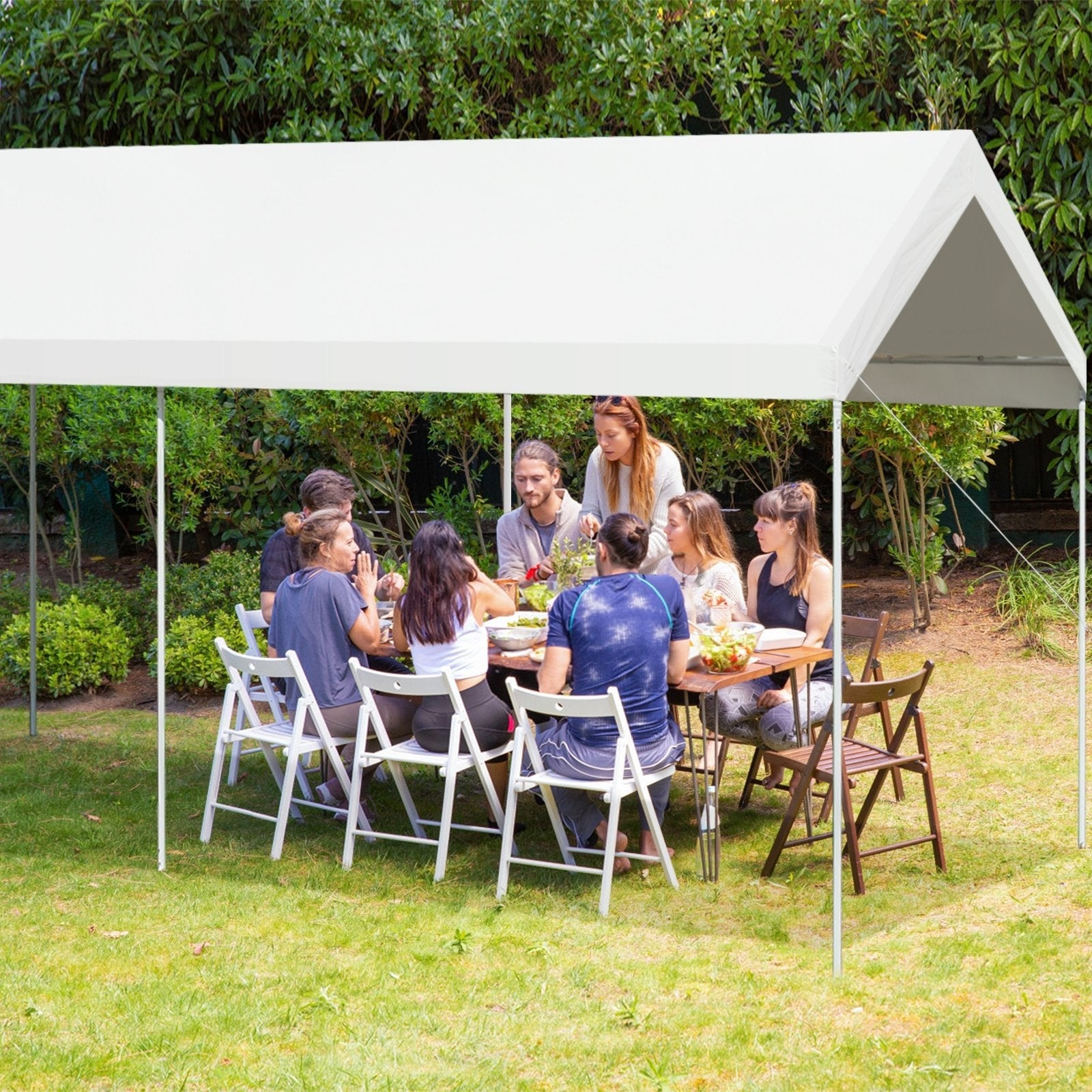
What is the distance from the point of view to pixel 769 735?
245 inches

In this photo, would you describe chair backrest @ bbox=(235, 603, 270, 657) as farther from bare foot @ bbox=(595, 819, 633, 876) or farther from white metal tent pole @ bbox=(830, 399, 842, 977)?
white metal tent pole @ bbox=(830, 399, 842, 977)

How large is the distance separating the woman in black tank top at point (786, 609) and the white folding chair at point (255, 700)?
1999 millimetres

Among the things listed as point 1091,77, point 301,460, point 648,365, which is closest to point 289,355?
point 648,365

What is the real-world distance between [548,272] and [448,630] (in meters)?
1.46

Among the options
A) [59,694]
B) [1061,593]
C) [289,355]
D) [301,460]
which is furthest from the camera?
[301,460]

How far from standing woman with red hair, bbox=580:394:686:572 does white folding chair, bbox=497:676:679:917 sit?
156cm

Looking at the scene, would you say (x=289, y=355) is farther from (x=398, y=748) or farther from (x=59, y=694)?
(x=59, y=694)

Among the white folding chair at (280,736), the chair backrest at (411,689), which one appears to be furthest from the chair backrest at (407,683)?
the white folding chair at (280,736)

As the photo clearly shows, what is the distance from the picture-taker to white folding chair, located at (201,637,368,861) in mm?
5902

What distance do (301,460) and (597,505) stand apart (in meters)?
4.88

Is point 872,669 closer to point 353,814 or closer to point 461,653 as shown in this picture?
point 461,653

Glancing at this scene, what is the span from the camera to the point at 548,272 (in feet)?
17.8

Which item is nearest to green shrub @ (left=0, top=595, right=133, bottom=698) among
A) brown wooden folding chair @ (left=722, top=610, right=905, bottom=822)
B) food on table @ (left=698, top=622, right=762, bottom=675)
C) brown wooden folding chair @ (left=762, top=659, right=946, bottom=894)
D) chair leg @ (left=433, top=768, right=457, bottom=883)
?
chair leg @ (left=433, top=768, right=457, bottom=883)

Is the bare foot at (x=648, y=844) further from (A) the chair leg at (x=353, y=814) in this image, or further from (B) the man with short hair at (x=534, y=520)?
(B) the man with short hair at (x=534, y=520)
